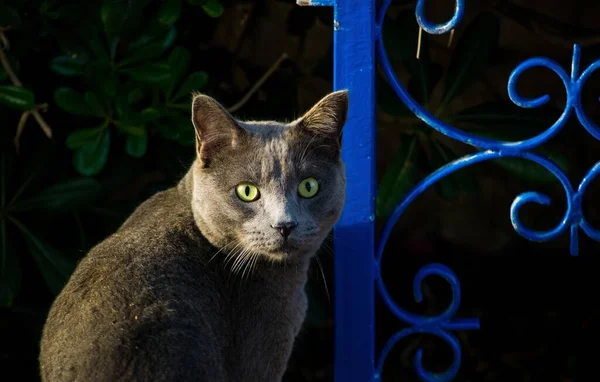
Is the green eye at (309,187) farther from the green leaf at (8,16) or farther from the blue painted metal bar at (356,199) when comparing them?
the green leaf at (8,16)

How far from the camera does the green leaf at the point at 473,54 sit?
10.5 ft

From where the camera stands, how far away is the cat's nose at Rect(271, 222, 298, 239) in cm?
226

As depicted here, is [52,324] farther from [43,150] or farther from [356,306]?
[43,150]

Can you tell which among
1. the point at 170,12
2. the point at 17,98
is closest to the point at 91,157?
the point at 17,98

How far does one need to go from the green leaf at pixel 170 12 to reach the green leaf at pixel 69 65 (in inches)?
11.6

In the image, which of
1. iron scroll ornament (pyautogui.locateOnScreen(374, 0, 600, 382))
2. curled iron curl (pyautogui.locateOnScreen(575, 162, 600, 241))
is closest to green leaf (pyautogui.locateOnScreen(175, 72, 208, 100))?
iron scroll ornament (pyautogui.locateOnScreen(374, 0, 600, 382))

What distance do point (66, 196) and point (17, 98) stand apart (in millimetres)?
391

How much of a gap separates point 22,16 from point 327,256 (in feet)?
4.70

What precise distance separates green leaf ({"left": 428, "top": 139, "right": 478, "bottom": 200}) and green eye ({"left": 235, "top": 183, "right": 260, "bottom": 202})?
1.04m

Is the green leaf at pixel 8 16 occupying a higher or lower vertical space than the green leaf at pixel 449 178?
higher

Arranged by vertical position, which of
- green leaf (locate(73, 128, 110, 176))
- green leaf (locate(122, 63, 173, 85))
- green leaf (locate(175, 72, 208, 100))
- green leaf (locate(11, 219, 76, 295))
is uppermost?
green leaf (locate(122, 63, 173, 85))

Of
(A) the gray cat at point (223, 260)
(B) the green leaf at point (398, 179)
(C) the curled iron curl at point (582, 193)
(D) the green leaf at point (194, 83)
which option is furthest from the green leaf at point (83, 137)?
(C) the curled iron curl at point (582, 193)

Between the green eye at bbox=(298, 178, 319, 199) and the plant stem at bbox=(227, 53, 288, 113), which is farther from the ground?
the plant stem at bbox=(227, 53, 288, 113)

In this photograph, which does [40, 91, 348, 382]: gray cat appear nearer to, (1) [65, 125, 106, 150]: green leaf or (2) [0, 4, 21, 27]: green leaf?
(1) [65, 125, 106, 150]: green leaf
